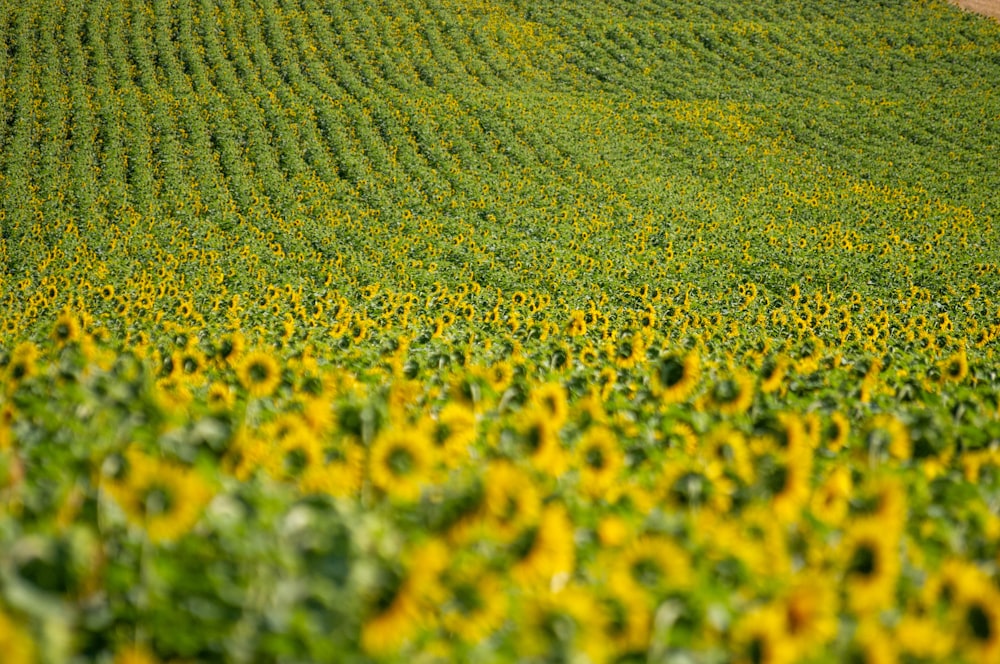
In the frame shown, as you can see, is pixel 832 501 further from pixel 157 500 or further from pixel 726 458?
pixel 157 500

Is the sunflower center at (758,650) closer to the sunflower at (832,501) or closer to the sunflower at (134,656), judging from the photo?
the sunflower at (832,501)

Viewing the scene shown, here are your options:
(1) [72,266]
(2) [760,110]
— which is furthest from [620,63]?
(1) [72,266]

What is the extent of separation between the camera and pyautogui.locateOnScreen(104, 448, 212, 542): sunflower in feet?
6.00

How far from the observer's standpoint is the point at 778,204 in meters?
23.2

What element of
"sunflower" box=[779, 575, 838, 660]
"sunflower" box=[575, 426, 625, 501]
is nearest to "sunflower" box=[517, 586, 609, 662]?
"sunflower" box=[779, 575, 838, 660]

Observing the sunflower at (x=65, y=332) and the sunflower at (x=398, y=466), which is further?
the sunflower at (x=65, y=332)

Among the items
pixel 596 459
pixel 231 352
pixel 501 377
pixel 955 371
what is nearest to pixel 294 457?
pixel 596 459

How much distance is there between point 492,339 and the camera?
8516mm

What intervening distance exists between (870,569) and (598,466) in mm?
1126

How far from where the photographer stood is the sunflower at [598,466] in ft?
9.68

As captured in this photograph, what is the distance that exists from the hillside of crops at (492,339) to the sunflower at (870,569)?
2 cm

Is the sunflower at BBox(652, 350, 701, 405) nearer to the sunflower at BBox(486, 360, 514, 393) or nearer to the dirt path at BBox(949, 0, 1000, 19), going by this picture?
the sunflower at BBox(486, 360, 514, 393)

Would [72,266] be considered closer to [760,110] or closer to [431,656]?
[431,656]

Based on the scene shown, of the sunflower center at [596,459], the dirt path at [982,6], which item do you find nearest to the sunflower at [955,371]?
the sunflower center at [596,459]
